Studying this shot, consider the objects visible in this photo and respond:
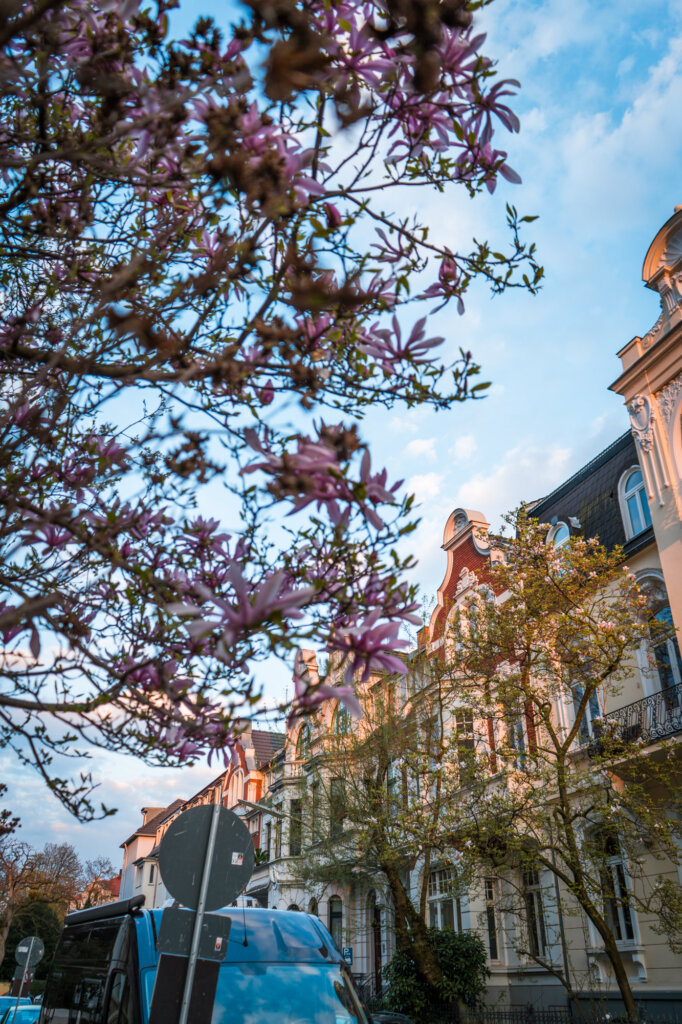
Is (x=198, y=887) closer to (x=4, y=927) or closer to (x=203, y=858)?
(x=203, y=858)

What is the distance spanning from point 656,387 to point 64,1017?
14.2 metres

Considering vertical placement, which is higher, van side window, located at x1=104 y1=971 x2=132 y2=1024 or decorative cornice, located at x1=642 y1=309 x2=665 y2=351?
decorative cornice, located at x1=642 y1=309 x2=665 y2=351

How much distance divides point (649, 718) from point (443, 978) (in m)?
7.11

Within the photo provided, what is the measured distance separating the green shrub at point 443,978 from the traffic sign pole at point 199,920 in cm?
1317

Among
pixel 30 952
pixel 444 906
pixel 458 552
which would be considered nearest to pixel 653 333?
pixel 458 552

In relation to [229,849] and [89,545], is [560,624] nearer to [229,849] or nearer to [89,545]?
[229,849]

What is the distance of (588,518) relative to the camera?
1852cm

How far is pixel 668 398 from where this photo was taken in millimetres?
15312

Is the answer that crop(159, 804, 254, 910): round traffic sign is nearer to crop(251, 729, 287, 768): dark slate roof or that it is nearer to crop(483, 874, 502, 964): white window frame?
crop(483, 874, 502, 964): white window frame

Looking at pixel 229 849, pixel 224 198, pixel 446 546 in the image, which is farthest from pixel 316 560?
pixel 446 546

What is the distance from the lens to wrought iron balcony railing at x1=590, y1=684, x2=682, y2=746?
44.3 feet

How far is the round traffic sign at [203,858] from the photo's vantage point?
527cm

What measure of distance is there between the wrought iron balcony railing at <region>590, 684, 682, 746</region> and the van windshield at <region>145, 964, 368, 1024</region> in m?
8.39

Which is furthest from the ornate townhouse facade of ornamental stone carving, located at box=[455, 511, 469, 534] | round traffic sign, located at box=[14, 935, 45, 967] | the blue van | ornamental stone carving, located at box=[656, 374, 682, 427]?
round traffic sign, located at box=[14, 935, 45, 967]
